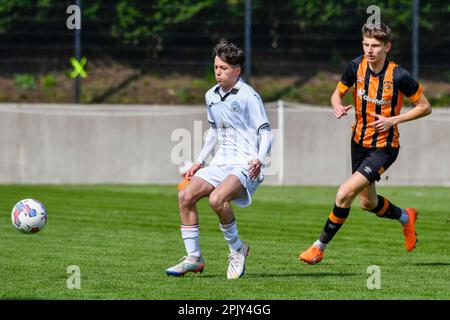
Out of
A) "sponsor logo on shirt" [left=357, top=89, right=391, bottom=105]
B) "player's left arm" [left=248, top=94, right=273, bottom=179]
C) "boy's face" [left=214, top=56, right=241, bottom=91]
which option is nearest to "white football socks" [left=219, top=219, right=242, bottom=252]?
"player's left arm" [left=248, top=94, right=273, bottom=179]

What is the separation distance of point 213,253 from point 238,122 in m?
2.37

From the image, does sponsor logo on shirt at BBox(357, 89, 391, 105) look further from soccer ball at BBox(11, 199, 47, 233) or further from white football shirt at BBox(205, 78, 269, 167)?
soccer ball at BBox(11, 199, 47, 233)

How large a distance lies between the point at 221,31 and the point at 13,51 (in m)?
4.91

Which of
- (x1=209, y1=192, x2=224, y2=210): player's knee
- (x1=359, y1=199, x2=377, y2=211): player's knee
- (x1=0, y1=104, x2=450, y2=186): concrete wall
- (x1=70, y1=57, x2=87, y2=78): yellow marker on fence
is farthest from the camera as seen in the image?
(x1=70, y1=57, x2=87, y2=78): yellow marker on fence

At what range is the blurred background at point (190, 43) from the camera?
77.3 ft

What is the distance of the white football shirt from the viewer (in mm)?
8586

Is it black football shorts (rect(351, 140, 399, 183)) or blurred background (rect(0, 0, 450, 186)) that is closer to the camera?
black football shorts (rect(351, 140, 399, 183))

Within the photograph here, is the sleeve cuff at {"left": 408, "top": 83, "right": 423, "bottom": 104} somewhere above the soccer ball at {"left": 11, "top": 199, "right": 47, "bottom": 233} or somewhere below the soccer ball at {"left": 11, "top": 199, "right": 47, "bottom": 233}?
above

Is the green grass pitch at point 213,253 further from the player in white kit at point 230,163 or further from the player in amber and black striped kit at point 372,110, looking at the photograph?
the player in amber and black striped kit at point 372,110

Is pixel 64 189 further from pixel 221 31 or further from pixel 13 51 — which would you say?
pixel 221 31

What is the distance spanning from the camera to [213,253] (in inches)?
417

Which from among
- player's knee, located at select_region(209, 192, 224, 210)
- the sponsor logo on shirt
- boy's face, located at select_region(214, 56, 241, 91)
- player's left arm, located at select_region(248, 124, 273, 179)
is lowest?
player's knee, located at select_region(209, 192, 224, 210)

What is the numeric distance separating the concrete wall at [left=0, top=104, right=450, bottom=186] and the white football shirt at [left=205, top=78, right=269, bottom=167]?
14.3 m
